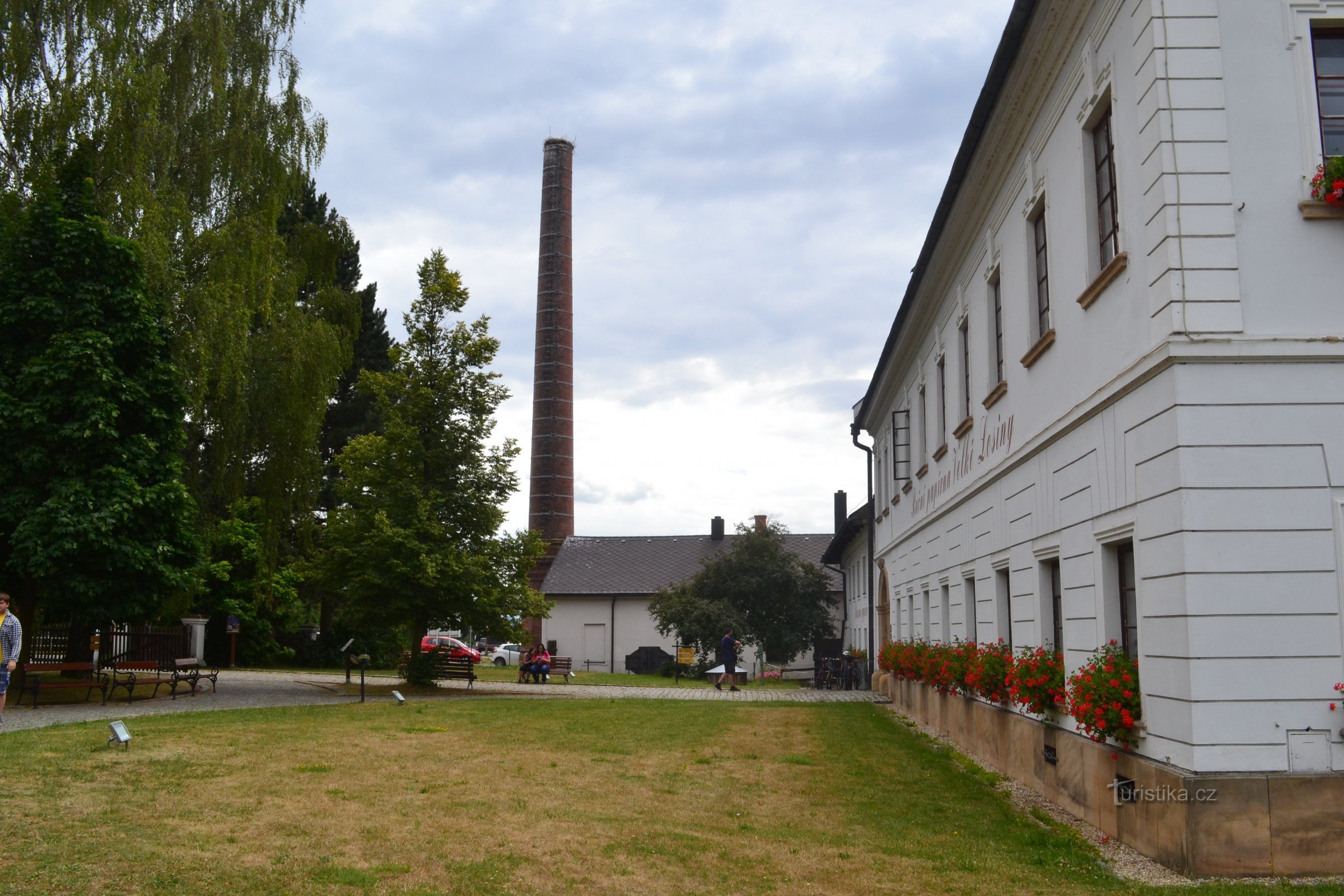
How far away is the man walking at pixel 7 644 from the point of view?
13250mm

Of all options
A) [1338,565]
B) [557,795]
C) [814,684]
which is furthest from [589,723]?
[814,684]

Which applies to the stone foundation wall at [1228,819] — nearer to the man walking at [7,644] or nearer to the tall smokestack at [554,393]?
the man walking at [7,644]

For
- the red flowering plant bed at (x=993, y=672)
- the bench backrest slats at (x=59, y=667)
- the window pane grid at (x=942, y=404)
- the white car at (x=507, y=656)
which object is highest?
the window pane grid at (x=942, y=404)

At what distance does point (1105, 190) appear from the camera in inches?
368

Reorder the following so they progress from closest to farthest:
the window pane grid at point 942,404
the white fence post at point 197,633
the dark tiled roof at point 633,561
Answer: the window pane grid at point 942,404, the white fence post at point 197,633, the dark tiled roof at point 633,561

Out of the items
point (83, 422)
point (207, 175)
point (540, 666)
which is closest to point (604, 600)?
point (540, 666)

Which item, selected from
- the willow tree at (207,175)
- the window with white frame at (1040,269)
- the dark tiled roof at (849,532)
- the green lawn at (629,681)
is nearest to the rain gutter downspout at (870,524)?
the dark tiled roof at (849,532)

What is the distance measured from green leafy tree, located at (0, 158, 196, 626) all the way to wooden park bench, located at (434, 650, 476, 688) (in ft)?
25.2

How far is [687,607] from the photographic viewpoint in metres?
44.1

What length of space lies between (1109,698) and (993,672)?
4.29m

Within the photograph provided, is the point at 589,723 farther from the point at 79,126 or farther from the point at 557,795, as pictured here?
the point at 79,126

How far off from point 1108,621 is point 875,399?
18601mm

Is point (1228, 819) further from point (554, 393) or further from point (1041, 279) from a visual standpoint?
point (554, 393)

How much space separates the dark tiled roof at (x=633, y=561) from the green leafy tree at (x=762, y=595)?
903 cm
